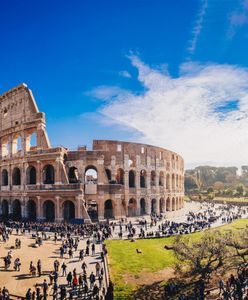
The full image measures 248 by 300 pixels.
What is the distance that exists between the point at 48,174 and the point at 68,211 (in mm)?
7125

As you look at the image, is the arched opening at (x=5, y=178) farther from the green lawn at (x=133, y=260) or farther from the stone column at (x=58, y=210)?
the green lawn at (x=133, y=260)

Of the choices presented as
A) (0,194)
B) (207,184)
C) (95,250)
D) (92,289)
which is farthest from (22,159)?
(207,184)

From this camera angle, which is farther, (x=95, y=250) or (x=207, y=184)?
(x=207, y=184)

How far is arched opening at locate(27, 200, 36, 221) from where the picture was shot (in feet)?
136

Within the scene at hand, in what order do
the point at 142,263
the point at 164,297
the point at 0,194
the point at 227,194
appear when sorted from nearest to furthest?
1. the point at 164,297
2. the point at 142,263
3. the point at 0,194
4. the point at 227,194

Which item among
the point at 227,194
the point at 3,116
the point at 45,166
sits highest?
the point at 3,116

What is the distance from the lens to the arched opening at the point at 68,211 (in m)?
40.0

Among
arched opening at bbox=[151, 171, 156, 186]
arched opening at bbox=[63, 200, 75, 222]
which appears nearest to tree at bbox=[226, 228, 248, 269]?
arched opening at bbox=[63, 200, 75, 222]

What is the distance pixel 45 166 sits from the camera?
41.2 m

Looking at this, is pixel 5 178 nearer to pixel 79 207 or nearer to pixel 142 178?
pixel 79 207

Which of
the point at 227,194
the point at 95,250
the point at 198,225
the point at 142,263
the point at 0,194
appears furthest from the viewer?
the point at 227,194

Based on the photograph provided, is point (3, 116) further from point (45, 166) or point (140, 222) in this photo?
point (140, 222)

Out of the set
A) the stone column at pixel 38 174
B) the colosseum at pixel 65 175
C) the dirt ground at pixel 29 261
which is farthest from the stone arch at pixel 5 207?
the dirt ground at pixel 29 261

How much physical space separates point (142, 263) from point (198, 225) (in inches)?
643
